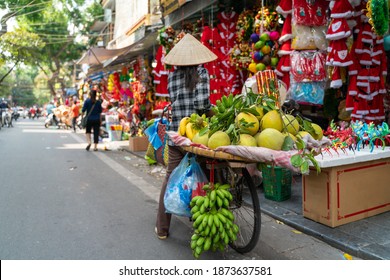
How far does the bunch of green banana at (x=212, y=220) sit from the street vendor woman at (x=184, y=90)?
70 cm

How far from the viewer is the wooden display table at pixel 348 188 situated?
3.81 m

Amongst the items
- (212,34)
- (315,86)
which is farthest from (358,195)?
(212,34)

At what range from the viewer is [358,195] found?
4.01 metres

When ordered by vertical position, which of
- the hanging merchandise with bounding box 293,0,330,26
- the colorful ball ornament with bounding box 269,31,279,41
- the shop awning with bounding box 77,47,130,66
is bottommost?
the colorful ball ornament with bounding box 269,31,279,41

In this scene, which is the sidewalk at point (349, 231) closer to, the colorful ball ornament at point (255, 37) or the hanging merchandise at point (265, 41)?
the hanging merchandise at point (265, 41)

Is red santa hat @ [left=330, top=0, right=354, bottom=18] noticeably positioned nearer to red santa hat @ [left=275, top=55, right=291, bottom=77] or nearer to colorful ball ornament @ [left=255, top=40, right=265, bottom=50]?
red santa hat @ [left=275, top=55, right=291, bottom=77]

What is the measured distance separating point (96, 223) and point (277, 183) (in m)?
2.41

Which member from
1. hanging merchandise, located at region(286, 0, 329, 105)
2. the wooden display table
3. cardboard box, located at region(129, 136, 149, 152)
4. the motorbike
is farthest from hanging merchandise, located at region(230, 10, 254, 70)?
the motorbike

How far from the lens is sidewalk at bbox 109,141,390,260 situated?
10.9ft

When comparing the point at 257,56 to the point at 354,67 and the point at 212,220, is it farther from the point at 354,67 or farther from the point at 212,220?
the point at 212,220

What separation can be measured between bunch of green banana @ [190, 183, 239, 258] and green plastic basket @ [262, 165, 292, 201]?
1.95m

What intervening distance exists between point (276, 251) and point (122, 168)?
5.14 metres

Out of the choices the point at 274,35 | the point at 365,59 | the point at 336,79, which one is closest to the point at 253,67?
the point at 274,35

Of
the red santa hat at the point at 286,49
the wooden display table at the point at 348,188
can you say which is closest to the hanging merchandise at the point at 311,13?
→ the red santa hat at the point at 286,49
